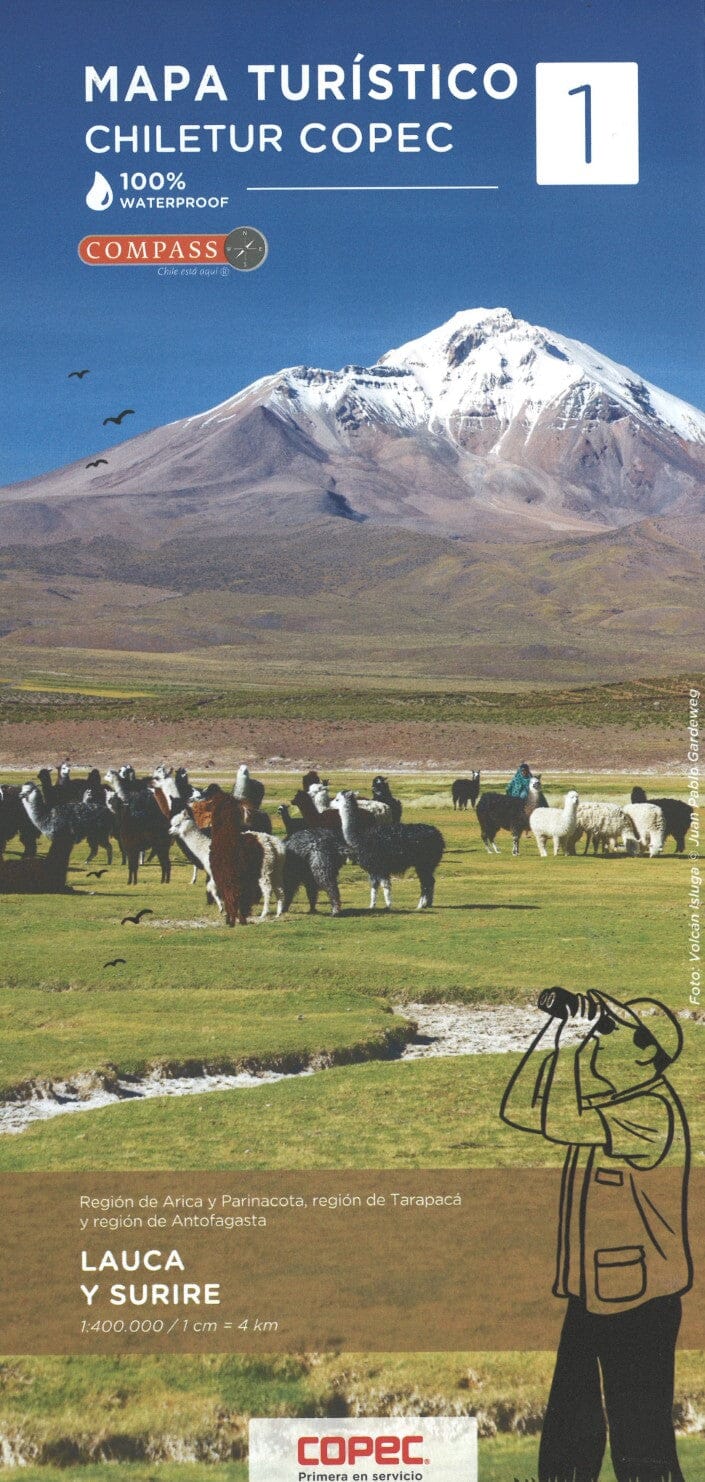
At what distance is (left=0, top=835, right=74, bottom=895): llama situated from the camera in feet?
68.0

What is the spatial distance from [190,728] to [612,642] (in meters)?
127

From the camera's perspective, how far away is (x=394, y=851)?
782 inches

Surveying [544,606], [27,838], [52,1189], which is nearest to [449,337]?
[52,1189]

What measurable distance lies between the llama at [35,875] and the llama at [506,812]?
8.17 meters

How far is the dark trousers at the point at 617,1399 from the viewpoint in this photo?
309 inches

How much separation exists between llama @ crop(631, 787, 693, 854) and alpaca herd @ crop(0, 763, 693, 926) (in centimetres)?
5

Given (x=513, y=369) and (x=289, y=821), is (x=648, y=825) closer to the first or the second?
(x=289, y=821)

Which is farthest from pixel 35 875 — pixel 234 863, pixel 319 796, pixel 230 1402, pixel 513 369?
pixel 230 1402

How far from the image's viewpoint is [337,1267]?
381 inches

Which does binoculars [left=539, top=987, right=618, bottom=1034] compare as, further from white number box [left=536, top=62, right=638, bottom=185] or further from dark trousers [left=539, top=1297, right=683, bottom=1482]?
white number box [left=536, top=62, right=638, bottom=185]

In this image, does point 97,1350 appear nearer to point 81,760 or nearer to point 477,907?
point 477,907

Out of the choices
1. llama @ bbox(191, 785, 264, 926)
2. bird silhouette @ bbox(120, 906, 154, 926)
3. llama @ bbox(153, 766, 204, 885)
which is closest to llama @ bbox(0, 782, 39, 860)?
llama @ bbox(153, 766, 204, 885)

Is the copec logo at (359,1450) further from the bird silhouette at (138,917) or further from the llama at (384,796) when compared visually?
the llama at (384,796)

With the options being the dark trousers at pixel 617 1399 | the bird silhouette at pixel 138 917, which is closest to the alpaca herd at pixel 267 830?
the bird silhouette at pixel 138 917
